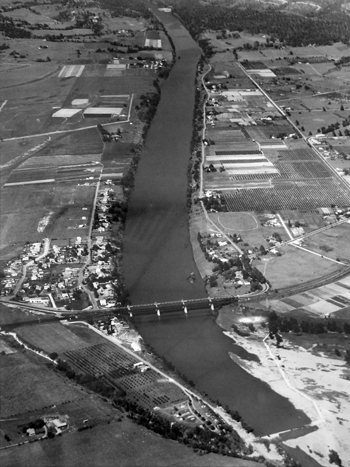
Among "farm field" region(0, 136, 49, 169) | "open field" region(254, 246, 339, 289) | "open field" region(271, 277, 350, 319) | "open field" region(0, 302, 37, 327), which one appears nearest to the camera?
"open field" region(271, 277, 350, 319)

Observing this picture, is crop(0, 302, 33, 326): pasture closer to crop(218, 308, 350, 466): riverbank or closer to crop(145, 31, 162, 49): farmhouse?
crop(218, 308, 350, 466): riverbank

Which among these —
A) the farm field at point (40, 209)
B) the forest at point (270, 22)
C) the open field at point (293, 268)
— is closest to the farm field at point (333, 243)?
the open field at point (293, 268)

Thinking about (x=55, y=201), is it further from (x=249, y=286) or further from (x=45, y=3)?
(x=45, y=3)

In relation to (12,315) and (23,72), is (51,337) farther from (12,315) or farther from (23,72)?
(23,72)

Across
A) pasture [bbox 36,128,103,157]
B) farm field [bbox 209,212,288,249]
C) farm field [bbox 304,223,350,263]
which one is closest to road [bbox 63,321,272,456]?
farm field [bbox 209,212,288,249]

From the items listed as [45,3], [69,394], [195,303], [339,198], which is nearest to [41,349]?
[69,394]
